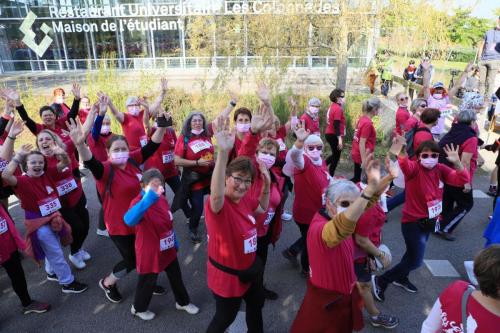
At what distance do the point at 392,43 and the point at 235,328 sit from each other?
35.2 feet

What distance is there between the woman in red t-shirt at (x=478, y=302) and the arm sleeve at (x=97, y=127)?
4461 mm

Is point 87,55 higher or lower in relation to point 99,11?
lower

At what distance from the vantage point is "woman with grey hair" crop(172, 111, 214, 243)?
4906 mm

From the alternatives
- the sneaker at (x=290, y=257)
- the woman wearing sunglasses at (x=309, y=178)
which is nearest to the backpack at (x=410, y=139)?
the woman wearing sunglasses at (x=309, y=178)

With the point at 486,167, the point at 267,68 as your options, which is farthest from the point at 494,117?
the point at 267,68

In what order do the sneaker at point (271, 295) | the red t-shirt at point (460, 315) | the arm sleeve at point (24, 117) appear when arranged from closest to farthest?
the red t-shirt at point (460, 315)
the sneaker at point (271, 295)
the arm sleeve at point (24, 117)

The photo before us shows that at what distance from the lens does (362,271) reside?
10.6 ft

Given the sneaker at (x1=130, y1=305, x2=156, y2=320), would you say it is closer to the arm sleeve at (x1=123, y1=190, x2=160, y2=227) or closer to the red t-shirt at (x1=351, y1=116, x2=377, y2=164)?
the arm sleeve at (x1=123, y1=190, x2=160, y2=227)

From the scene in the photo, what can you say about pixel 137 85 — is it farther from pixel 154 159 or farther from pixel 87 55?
pixel 87 55

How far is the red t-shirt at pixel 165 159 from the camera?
532 cm

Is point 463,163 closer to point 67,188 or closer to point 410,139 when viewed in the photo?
point 410,139

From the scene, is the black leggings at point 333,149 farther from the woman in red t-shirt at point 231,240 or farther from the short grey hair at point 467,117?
the woman in red t-shirt at point 231,240

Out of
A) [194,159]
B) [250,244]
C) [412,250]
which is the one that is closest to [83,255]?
[194,159]

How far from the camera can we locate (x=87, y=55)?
2573 cm
